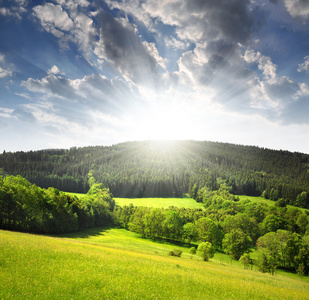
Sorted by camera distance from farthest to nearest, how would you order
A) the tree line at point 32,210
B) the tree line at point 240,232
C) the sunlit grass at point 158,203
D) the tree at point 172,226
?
the sunlit grass at point 158,203
the tree at point 172,226
the tree line at point 240,232
the tree line at point 32,210

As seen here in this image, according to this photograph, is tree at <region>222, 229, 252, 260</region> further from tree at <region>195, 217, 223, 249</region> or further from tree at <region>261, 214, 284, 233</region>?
tree at <region>261, 214, 284, 233</region>

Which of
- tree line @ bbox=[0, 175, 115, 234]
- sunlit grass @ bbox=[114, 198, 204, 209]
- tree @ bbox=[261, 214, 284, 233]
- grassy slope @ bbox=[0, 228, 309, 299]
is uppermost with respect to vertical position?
grassy slope @ bbox=[0, 228, 309, 299]

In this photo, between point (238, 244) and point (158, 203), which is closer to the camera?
point (238, 244)

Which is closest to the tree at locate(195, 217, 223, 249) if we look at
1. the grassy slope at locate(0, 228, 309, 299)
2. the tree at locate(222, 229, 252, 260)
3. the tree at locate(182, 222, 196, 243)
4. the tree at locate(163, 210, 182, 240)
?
the tree at locate(182, 222, 196, 243)

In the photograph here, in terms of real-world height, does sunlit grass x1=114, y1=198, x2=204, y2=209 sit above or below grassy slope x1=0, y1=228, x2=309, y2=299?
below

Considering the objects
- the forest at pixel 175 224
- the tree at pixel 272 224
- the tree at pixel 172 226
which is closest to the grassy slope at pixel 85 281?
the forest at pixel 175 224

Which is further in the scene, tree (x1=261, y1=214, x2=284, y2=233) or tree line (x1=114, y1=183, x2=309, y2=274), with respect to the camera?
tree (x1=261, y1=214, x2=284, y2=233)

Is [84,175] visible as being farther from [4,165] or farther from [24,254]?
[24,254]

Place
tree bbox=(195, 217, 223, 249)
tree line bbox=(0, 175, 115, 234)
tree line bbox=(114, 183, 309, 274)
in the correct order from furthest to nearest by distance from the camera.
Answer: tree bbox=(195, 217, 223, 249)
tree line bbox=(114, 183, 309, 274)
tree line bbox=(0, 175, 115, 234)

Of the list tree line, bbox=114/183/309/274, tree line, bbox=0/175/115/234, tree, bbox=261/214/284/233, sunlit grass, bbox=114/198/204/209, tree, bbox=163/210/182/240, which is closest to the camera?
tree line, bbox=0/175/115/234

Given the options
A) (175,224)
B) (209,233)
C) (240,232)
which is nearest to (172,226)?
(175,224)

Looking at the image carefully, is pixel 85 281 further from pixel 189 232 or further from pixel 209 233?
pixel 189 232

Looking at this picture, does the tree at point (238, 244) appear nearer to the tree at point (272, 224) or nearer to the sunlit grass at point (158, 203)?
the tree at point (272, 224)

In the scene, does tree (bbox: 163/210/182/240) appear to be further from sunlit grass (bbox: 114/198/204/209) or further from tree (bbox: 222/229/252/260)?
sunlit grass (bbox: 114/198/204/209)
